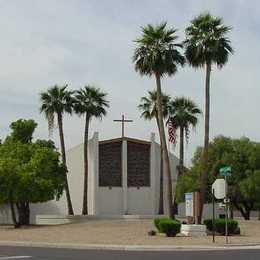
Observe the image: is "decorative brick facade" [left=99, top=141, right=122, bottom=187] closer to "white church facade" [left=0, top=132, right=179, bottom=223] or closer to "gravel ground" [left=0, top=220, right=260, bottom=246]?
"white church facade" [left=0, top=132, right=179, bottom=223]

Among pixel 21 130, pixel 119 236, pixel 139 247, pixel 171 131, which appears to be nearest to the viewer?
pixel 139 247

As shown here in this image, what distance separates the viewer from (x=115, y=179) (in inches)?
2547

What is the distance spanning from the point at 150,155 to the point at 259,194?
638 inches

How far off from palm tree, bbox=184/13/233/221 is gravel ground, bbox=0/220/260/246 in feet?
16.6

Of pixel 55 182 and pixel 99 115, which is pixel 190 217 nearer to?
pixel 55 182

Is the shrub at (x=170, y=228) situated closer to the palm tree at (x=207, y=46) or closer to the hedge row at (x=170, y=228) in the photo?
the hedge row at (x=170, y=228)

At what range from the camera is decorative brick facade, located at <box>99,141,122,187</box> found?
64500mm

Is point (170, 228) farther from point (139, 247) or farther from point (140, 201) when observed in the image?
point (140, 201)

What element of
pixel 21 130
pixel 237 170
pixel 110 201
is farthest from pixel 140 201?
pixel 21 130

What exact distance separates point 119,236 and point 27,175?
13.6 metres

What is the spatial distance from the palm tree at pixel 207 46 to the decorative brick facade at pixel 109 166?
22.9 metres

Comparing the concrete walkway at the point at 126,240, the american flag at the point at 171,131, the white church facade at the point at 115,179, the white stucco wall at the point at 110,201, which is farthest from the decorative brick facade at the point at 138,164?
the concrete walkway at the point at 126,240

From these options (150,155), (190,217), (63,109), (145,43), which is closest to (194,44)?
(145,43)

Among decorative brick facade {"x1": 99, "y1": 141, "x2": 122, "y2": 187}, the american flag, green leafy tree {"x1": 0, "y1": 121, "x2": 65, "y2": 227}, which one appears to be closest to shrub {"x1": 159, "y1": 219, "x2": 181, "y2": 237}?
green leafy tree {"x1": 0, "y1": 121, "x2": 65, "y2": 227}
